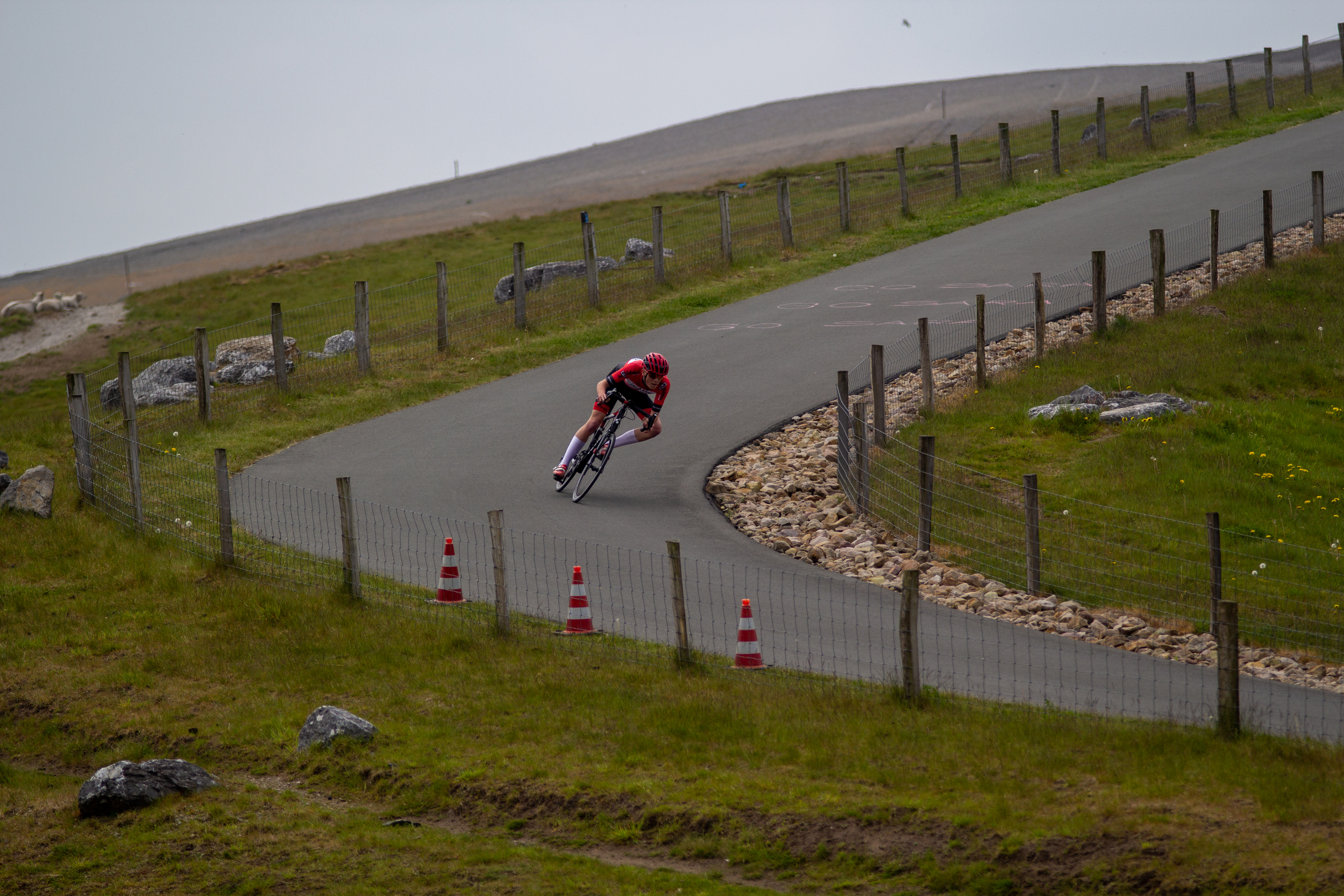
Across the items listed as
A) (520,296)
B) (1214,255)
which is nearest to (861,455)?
(1214,255)

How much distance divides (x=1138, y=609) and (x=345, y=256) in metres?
38.9

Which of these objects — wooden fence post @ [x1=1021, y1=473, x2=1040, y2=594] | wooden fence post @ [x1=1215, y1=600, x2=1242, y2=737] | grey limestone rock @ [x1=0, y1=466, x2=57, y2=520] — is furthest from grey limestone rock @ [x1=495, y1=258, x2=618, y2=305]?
wooden fence post @ [x1=1215, y1=600, x2=1242, y2=737]

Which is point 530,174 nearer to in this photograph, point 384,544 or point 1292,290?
point 1292,290

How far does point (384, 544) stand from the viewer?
46.0ft

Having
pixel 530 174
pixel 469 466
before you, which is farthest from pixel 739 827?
pixel 530 174

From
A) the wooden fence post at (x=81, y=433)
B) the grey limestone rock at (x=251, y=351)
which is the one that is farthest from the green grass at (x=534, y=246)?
the wooden fence post at (x=81, y=433)

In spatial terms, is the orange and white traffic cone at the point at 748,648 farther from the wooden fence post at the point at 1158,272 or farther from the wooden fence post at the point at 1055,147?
the wooden fence post at the point at 1055,147

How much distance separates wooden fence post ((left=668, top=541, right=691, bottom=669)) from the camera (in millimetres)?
10180

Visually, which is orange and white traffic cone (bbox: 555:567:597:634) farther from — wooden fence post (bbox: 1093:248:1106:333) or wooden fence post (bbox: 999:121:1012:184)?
wooden fence post (bbox: 999:121:1012:184)

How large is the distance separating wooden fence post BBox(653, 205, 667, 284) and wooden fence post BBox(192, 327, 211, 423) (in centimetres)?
1082

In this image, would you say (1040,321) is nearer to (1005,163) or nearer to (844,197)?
(844,197)

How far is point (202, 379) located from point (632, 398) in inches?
319

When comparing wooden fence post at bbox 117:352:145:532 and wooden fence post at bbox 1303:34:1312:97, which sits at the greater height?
wooden fence post at bbox 1303:34:1312:97

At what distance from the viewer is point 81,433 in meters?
15.8
